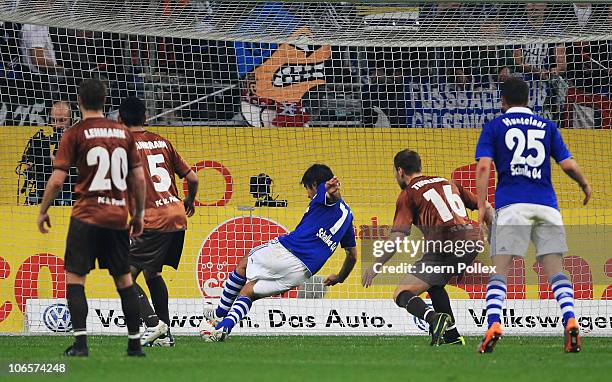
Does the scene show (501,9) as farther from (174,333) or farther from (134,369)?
(134,369)

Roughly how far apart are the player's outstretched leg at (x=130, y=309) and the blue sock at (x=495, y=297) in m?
2.56

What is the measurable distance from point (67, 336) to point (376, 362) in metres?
4.89

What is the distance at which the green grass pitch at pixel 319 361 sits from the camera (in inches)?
251

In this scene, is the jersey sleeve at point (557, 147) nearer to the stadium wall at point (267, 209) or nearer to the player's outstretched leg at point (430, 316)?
the player's outstretched leg at point (430, 316)

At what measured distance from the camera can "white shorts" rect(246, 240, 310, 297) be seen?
1041cm

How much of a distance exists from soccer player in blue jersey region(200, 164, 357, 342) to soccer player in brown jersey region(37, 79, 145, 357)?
283 cm

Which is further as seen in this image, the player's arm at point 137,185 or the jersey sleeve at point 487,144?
the jersey sleeve at point 487,144

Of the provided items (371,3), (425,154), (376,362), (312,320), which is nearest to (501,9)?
(371,3)

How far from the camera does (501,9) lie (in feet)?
39.3

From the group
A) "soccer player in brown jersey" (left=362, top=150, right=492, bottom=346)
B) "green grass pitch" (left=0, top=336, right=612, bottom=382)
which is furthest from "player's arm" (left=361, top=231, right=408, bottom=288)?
"green grass pitch" (left=0, top=336, right=612, bottom=382)

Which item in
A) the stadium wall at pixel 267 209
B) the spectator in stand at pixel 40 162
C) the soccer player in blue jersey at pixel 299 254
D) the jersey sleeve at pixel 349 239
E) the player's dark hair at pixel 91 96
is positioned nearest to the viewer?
the player's dark hair at pixel 91 96

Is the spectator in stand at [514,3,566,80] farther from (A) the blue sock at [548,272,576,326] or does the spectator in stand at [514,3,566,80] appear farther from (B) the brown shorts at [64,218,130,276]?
(B) the brown shorts at [64,218,130,276]

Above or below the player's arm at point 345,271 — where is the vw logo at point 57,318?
below

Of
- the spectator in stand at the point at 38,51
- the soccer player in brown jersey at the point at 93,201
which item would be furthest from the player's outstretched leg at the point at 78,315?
the spectator in stand at the point at 38,51
